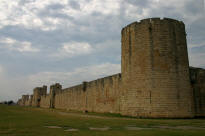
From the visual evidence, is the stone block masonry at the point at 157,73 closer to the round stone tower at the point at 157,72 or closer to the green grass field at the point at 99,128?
the round stone tower at the point at 157,72

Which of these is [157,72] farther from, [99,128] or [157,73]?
[99,128]

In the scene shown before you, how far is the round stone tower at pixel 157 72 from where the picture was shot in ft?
44.1

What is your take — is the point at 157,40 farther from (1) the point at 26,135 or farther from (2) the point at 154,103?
(1) the point at 26,135

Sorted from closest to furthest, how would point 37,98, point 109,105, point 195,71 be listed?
point 195,71 < point 109,105 < point 37,98

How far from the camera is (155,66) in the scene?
1380 cm

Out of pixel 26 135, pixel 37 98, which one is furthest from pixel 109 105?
pixel 37 98

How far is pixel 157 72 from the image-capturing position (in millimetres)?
13719

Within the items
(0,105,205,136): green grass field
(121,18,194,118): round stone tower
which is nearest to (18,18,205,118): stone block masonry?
(121,18,194,118): round stone tower

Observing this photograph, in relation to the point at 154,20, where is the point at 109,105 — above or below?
below

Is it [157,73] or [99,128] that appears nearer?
[99,128]

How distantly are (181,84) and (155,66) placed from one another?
2.21 meters

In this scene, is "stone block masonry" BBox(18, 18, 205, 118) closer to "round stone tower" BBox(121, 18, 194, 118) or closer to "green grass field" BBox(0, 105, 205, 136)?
"round stone tower" BBox(121, 18, 194, 118)

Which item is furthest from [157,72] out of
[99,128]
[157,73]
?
[99,128]

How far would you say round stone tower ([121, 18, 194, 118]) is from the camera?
13.4 meters
